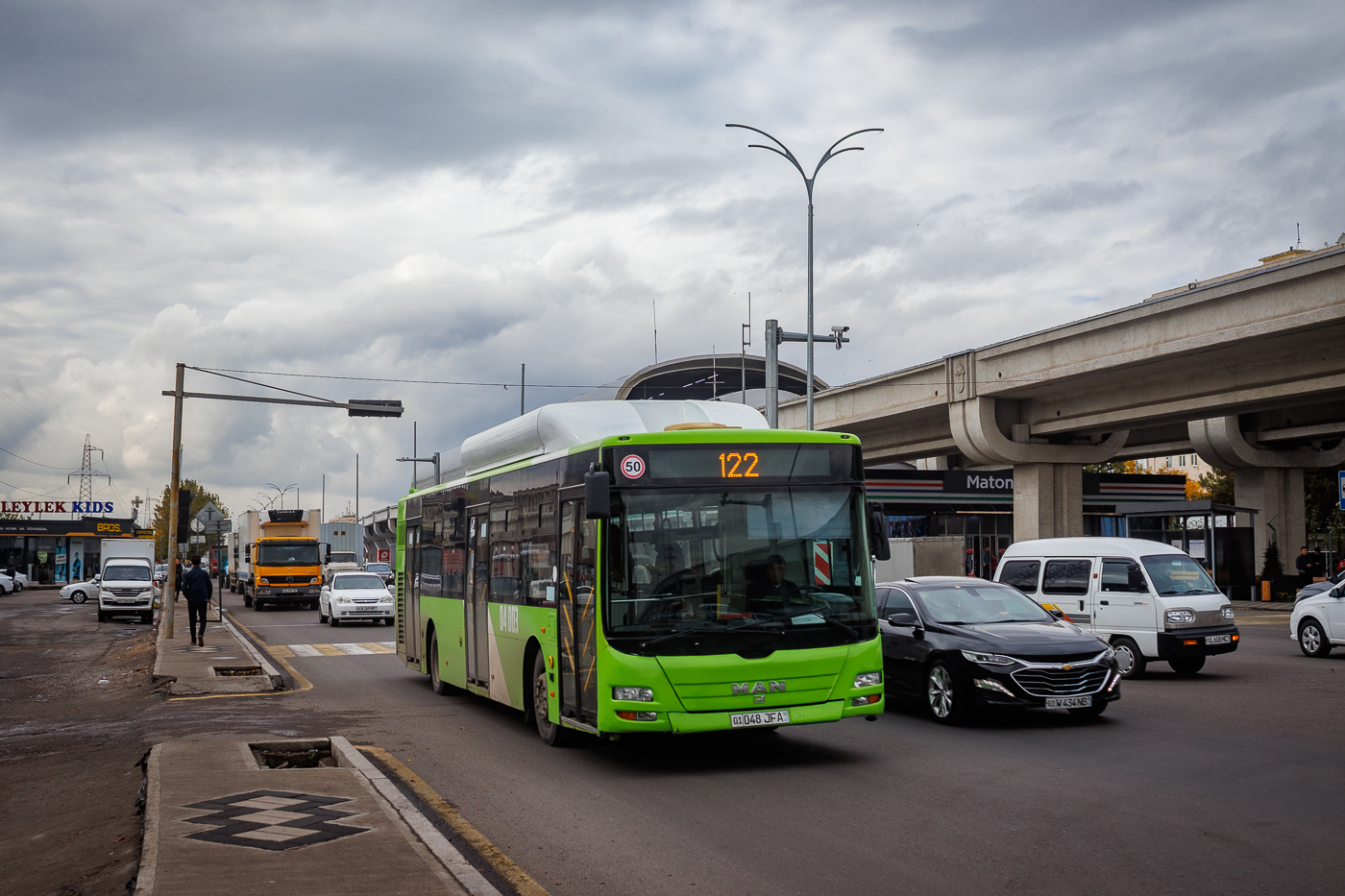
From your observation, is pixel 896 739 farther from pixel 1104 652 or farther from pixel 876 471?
pixel 876 471

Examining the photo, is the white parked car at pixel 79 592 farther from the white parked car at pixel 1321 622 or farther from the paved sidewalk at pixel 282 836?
the paved sidewalk at pixel 282 836

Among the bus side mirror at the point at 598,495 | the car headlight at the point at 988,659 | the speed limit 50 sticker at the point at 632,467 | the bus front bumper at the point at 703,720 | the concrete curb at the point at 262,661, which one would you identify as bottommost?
the concrete curb at the point at 262,661

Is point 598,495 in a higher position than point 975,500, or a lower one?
lower

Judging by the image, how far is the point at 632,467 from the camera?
10.0 meters

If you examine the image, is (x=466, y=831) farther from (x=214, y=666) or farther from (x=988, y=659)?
(x=214, y=666)

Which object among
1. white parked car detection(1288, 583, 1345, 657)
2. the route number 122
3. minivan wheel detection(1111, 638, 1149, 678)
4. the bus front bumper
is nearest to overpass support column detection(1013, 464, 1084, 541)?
white parked car detection(1288, 583, 1345, 657)

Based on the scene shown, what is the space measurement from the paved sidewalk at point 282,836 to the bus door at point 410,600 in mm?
7288

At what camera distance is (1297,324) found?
88.7 ft

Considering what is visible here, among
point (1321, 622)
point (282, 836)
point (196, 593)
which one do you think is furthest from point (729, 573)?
point (196, 593)

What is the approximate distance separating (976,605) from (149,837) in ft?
29.3

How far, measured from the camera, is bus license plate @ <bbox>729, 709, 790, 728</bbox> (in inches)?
379

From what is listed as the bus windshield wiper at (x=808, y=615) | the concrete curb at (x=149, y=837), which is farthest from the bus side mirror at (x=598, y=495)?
the concrete curb at (x=149, y=837)

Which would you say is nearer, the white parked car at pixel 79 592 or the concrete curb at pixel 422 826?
the concrete curb at pixel 422 826

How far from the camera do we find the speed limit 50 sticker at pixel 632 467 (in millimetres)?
9984
